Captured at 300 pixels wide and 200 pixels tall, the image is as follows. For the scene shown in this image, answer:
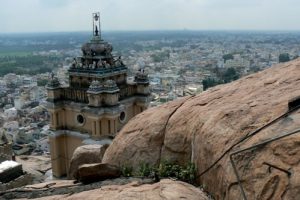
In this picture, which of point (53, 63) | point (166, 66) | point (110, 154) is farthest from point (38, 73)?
point (110, 154)

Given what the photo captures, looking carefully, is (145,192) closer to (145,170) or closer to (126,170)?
(145,170)

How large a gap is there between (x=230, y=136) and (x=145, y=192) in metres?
1.20

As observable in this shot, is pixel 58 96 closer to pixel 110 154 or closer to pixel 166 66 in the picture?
pixel 110 154

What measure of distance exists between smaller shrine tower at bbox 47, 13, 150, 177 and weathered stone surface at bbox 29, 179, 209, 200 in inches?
465

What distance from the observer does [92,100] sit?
58.3ft

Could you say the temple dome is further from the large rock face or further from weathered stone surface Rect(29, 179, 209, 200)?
weathered stone surface Rect(29, 179, 209, 200)

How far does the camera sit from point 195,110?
675 cm

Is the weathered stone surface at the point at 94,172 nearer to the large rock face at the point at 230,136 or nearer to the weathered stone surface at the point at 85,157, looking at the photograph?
the large rock face at the point at 230,136

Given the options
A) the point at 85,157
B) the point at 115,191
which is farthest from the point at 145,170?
the point at 85,157

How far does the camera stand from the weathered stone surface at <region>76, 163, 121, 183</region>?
20.7ft

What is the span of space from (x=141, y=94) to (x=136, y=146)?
12.7m

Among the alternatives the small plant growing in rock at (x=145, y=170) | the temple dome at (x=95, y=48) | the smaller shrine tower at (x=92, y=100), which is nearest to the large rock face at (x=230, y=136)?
the small plant growing in rock at (x=145, y=170)

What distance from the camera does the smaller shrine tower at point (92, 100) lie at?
699 inches

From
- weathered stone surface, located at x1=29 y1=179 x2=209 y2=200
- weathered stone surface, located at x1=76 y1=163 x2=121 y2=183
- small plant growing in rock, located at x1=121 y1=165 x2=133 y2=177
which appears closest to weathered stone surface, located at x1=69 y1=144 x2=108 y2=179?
small plant growing in rock, located at x1=121 y1=165 x2=133 y2=177
